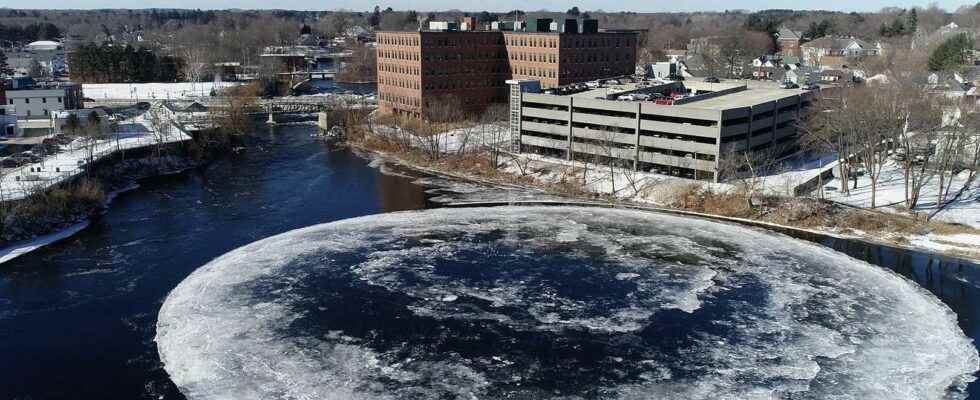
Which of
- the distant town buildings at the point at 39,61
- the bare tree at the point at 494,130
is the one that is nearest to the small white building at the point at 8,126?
the bare tree at the point at 494,130

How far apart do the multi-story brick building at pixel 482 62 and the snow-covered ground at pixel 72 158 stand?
2615 centimetres

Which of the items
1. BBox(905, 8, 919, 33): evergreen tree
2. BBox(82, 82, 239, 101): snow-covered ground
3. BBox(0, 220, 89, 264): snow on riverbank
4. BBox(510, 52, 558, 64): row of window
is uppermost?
BBox(905, 8, 919, 33): evergreen tree

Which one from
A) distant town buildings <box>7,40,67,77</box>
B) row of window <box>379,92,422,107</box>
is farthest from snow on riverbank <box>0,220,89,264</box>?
distant town buildings <box>7,40,67,77</box>

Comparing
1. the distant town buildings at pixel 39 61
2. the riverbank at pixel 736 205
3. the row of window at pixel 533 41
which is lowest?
the riverbank at pixel 736 205

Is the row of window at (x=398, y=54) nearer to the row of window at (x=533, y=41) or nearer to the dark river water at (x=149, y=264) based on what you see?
the row of window at (x=533, y=41)

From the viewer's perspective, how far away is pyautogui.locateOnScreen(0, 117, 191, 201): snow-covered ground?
5056 centimetres

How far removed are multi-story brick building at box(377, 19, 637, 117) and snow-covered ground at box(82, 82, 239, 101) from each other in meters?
37.5

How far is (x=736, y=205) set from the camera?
5144 centimetres

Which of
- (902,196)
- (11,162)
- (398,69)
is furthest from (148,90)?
(902,196)

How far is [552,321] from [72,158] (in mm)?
45407

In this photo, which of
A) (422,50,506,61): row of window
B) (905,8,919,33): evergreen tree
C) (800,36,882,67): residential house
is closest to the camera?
(422,50,506,61): row of window

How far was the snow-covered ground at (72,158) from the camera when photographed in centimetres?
5056

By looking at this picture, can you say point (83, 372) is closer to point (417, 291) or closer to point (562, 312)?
point (417, 291)

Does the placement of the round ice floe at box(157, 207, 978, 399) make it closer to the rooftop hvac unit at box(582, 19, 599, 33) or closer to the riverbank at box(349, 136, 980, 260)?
the riverbank at box(349, 136, 980, 260)
